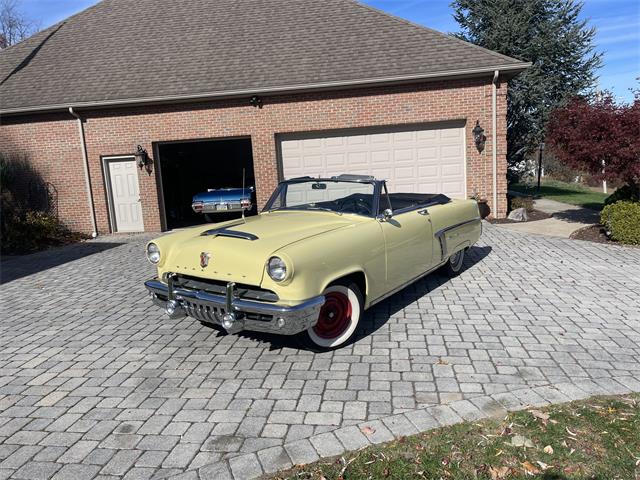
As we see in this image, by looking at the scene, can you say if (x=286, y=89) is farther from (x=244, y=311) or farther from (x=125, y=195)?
(x=244, y=311)

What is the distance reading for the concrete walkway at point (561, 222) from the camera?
1026 centimetres

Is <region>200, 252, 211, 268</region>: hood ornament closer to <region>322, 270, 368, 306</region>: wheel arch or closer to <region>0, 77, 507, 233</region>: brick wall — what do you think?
<region>322, 270, 368, 306</region>: wheel arch

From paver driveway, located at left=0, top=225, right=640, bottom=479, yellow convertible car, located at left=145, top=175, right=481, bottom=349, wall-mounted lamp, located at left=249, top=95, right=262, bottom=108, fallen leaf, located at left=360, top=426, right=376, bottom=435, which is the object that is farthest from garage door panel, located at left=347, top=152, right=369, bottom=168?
fallen leaf, located at left=360, top=426, right=376, bottom=435

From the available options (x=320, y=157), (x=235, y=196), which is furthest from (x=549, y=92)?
(x=235, y=196)

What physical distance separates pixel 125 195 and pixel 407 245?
9.88m

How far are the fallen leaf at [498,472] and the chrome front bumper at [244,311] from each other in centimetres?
165

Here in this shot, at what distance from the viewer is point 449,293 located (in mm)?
6051

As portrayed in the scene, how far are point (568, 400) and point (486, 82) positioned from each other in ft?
30.8

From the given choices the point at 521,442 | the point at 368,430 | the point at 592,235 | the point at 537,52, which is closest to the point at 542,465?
the point at 521,442

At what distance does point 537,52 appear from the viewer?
18.3m

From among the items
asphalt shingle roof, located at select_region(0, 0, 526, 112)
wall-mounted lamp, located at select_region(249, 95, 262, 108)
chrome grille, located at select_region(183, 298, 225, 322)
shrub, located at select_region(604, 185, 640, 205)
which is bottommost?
chrome grille, located at select_region(183, 298, 225, 322)

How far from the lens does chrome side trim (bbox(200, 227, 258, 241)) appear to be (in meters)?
4.25

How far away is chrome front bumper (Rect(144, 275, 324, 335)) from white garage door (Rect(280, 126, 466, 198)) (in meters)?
8.12

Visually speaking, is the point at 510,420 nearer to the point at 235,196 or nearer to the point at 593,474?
the point at 593,474
